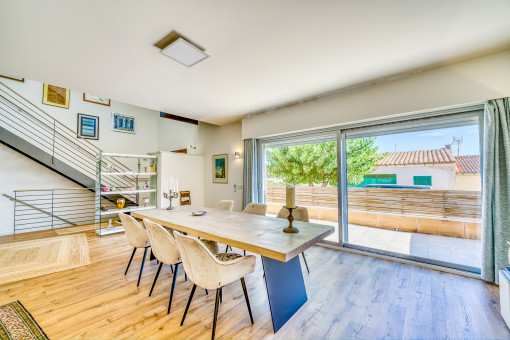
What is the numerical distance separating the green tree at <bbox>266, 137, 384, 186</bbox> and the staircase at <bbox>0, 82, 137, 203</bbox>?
3.99m

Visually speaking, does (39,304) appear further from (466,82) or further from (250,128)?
(466,82)

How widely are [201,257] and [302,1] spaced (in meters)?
2.16

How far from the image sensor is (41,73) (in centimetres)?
276

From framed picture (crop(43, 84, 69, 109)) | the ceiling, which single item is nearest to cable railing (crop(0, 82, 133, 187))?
framed picture (crop(43, 84, 69, 109))

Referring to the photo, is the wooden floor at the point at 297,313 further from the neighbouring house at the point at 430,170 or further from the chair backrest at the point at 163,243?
the neighbouring house at the point at 430,170

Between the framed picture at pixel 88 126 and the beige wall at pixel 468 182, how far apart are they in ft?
26.2

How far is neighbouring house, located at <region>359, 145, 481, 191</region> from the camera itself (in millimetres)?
2828

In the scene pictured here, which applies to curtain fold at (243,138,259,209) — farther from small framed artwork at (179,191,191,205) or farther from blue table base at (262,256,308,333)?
blue table base at (262,256,308,333)

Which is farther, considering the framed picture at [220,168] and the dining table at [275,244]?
the framed picture at [220,168]

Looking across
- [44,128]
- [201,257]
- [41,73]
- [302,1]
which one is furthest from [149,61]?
[44,128]

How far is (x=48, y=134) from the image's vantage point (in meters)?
5.29

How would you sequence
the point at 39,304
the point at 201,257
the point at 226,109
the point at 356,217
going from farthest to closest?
the point at 226,109
the point at 356,217
the point at 39,304
the point at 201,257

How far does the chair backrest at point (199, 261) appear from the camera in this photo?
1.58m

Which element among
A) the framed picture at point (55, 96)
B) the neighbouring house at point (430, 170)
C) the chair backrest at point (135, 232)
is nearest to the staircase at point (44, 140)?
the framed picture at point (55, 96)
